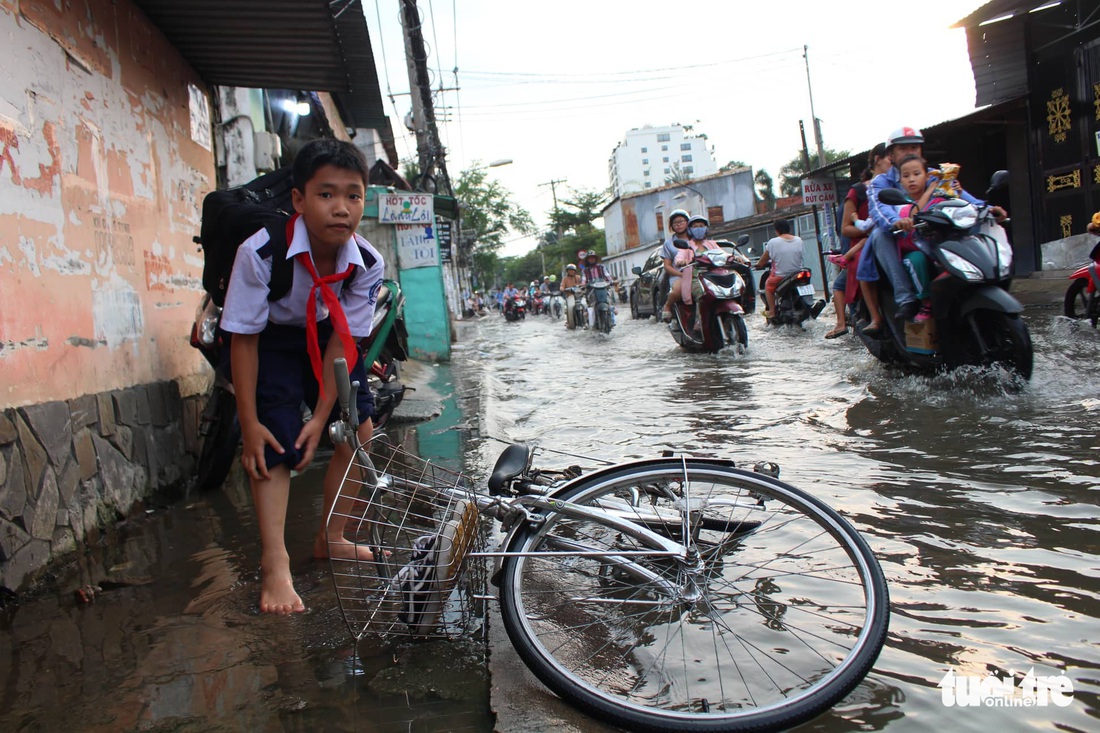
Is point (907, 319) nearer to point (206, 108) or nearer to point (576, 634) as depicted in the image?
point (576, 634)

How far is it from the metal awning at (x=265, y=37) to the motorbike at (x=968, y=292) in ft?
13.7

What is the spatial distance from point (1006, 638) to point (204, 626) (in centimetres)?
238

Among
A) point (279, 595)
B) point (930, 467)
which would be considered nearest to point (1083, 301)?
point (930, 467)

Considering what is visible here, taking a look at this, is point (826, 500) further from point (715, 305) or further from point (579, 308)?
point (579, 308)

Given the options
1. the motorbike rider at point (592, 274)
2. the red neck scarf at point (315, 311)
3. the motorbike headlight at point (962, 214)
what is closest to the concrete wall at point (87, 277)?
the red neck scarf at point (315, 311)

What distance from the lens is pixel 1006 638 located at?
2.06 meters

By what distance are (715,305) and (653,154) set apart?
139m

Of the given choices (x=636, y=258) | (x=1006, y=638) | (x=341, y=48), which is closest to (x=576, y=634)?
(x=1006, y=638)

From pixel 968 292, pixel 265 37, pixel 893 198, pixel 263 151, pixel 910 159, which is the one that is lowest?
pixel 968 292

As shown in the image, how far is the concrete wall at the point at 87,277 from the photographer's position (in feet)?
11.2

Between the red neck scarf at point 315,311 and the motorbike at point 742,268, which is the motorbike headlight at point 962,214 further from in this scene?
the motorbike at point 742,268

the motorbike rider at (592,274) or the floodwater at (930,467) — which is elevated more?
the motorbike rider at (592,274)

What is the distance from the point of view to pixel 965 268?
4.81 meters

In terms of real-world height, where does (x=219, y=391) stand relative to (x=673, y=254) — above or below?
below
